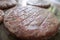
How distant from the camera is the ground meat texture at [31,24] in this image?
3.11 ft

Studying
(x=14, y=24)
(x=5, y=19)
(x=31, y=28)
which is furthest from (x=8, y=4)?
(x=31, y=28)

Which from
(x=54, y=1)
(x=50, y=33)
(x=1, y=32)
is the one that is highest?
(x=54, y=1)

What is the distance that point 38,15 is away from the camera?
1.20 meters

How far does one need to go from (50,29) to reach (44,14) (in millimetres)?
277

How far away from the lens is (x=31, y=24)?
1.04 m

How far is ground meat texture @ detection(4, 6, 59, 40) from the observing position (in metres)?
0.95

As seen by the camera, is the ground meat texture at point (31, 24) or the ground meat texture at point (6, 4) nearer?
the ground meat texture at point (31, 24)

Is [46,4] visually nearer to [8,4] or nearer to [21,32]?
[8,4]

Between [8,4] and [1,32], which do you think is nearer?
[1,32]

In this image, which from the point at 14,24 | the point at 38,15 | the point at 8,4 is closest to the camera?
the point at 14,24

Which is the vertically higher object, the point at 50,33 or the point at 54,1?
the point at 54,1

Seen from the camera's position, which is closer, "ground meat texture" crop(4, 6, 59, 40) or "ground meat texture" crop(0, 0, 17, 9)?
"ground meat texture" crop(4, 6, 59, 40)

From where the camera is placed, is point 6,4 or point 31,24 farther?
point 6,4

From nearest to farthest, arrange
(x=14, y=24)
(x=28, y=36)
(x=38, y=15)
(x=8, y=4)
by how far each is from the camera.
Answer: (x=28, y=36), (x=14, y=24), (x=38, y=15), (x=8, y=4)
